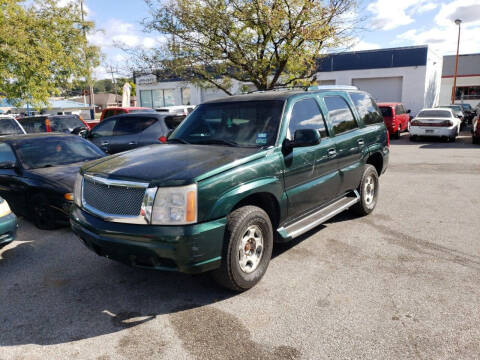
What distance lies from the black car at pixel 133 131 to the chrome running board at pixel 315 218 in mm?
5054

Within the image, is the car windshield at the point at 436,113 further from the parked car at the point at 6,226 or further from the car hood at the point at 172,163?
the parked car at the point at 6,226

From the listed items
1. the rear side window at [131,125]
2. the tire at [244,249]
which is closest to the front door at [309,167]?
the tire at [244,249]

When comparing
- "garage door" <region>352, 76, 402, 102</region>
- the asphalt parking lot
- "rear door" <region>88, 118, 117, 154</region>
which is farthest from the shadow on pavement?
"garage door" <region>352, 76, 402, 102</region>

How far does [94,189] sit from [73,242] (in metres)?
1.92

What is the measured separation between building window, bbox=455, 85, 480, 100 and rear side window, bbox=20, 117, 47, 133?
1719 inches

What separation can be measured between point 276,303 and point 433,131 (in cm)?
1586

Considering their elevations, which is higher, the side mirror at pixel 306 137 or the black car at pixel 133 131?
the side mirror at pixel 306 137

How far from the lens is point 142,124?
370 inches

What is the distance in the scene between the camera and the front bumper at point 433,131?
16.5m

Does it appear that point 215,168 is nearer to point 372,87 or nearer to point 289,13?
point 289,13

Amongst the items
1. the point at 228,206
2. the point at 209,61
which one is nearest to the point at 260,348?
the point at 228,206

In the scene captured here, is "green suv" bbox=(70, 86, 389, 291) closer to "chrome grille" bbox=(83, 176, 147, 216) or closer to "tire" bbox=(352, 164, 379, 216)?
"chrome grille" bbox=(83, 176, 147, 216)

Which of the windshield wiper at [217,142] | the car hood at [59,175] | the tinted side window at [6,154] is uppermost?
the windshield wiper at [217,142]

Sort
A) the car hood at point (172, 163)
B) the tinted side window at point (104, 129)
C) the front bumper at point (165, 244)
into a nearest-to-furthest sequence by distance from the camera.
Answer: the front bumper at point (165, 244), the car hood at point (172, 163), the tinted side window at point (104, 129)
